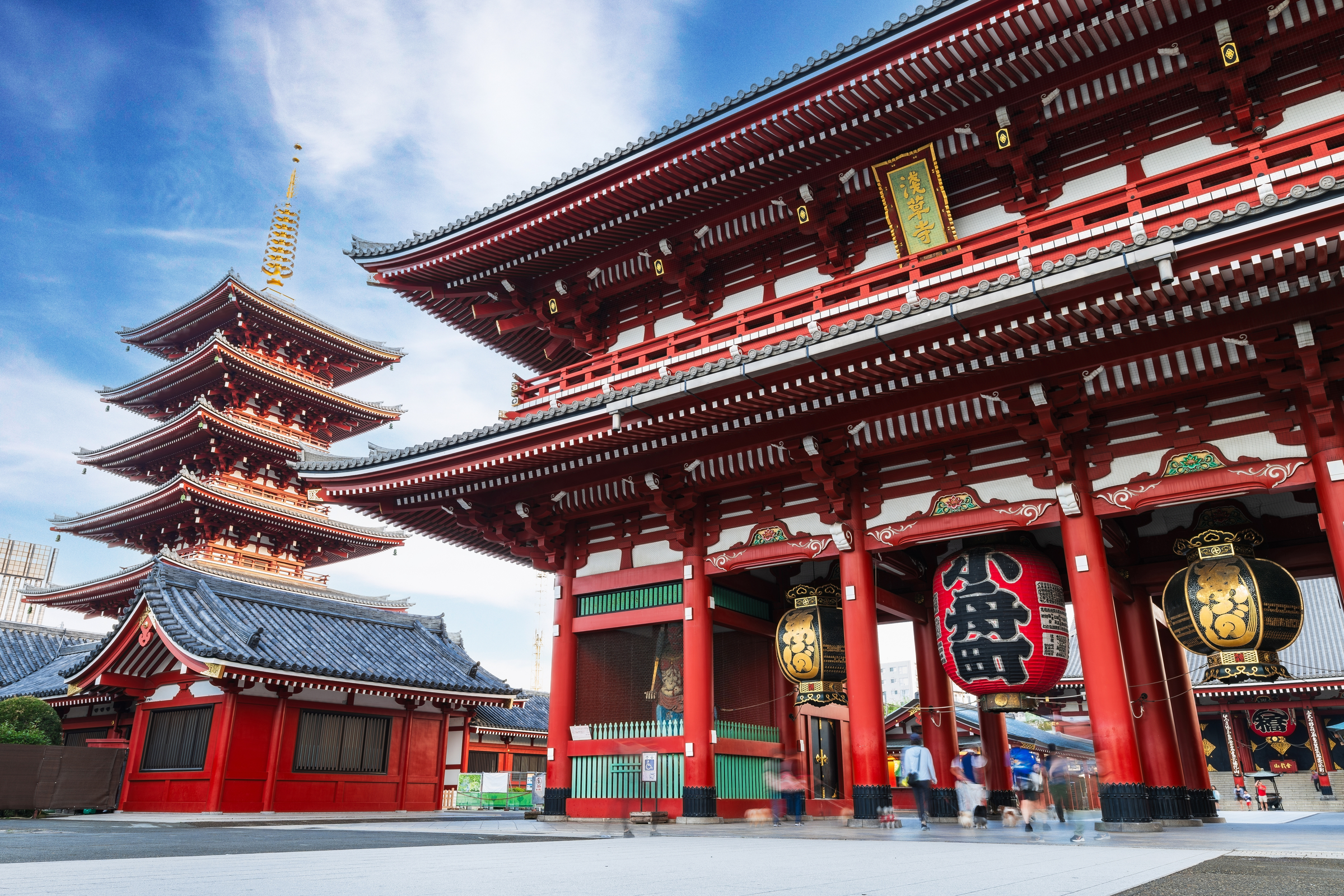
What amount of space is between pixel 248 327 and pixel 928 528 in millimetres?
33140

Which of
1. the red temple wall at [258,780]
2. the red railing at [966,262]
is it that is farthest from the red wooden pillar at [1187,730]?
the red temple wall at [258,780]

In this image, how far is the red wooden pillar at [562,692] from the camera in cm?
1466

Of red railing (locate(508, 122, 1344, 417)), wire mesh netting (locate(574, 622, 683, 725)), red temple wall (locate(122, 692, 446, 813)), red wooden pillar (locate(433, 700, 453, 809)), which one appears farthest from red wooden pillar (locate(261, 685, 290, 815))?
red railing (locate(508, 122, 1344, 417))

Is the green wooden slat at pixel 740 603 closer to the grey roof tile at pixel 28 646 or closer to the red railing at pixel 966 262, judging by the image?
the red railing at pixel 966 262

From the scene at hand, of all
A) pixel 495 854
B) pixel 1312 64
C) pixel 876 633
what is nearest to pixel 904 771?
pixel 876 633

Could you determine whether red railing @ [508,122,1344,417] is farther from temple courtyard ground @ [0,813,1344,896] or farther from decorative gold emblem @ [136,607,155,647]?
decorative gold emblem @ [136,607,155,647]

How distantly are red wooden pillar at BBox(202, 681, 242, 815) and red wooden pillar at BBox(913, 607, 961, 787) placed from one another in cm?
1422

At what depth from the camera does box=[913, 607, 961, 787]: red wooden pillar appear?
15172 mm

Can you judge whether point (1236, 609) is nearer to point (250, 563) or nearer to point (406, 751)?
point (406, 751)

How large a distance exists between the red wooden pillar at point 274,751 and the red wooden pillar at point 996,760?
576 inches

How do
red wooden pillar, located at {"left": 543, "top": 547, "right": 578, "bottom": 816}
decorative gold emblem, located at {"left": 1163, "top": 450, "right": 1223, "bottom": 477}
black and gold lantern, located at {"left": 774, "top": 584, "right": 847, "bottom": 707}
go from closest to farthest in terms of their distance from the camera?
decorative gold emblem, located at {"left": 1163, "top": 450, "right": 1223, "bottom": 477}
black and gold lantern, located at {"left": 774, "top": 584, "right": 847, "bottom": 707}
red wooden pillar, located at {"left": 543, "top": 547, "right": 578, "bottom": 816}

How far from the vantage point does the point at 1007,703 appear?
1173 centimetres

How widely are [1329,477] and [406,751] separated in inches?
780

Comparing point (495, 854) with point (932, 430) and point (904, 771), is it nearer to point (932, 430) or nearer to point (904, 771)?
point (904, 771)
